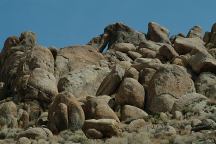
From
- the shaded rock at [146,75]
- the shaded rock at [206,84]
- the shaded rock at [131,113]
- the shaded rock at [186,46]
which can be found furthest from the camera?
the shaded rock at [186,46]

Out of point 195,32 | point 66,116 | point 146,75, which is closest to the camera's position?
point 66,116

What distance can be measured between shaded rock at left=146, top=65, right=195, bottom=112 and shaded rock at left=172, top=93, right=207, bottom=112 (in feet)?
2.74

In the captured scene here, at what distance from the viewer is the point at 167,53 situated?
54.8 meters

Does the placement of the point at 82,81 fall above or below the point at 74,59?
below

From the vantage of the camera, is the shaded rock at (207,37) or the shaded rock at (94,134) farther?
the shaded rock at (207,37)

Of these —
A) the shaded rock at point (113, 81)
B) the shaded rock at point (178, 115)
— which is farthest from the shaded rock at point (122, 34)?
the shaded rock at point (178, 115)

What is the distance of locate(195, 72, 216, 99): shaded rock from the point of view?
45750mm

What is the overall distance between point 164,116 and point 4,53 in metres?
25.5

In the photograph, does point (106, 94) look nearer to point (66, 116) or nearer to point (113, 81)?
point (113, 81)

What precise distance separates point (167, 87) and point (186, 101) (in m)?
2.53

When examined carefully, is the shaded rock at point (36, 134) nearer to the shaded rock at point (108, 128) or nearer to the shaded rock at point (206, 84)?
the shaded rock at point (108, 128)

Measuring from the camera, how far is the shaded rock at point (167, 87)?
142 ft

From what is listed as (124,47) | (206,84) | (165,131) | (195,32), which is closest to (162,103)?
A: (206,84)

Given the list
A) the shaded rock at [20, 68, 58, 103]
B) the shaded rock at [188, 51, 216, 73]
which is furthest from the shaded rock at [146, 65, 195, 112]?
the shaded rock at [20, 68, 58, 103]
